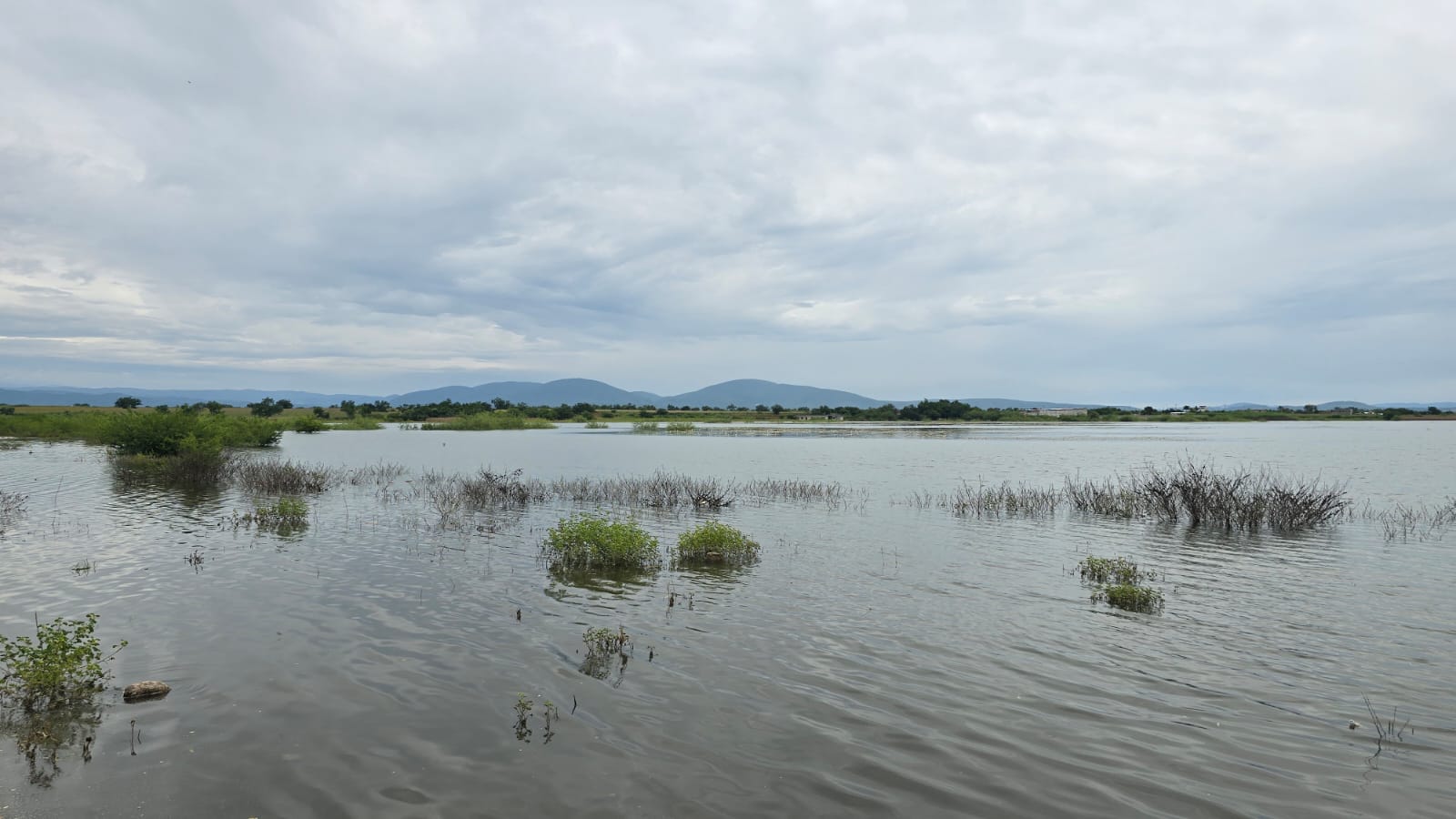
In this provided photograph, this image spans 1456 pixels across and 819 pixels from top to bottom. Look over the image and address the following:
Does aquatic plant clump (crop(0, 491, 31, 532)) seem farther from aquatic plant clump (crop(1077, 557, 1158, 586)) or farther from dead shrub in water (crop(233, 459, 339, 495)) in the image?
aquatic plant clump (crop(1077, 557, 1158, 586))

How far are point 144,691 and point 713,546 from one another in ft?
36.9

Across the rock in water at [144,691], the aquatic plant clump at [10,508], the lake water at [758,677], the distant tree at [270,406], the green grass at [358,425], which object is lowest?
the lake water at [758,677]

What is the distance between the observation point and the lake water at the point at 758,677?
6.76 m

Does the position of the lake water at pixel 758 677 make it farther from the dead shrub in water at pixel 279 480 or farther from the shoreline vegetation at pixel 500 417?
the shoreline vegetation at pixel 500 417

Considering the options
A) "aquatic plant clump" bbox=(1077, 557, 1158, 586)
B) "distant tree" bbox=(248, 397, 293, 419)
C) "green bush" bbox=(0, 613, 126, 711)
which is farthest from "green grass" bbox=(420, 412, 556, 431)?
"green bush" bbox=(0, 613, 126, 711)

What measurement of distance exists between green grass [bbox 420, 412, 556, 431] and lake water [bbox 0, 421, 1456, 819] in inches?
4022

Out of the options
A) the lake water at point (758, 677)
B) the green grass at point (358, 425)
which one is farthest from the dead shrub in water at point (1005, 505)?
the green grass at point (358, 425)

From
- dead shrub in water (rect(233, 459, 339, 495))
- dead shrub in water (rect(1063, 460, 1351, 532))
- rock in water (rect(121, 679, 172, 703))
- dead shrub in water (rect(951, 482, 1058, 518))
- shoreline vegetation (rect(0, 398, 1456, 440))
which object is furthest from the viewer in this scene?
shoreline vegetation (rect(0, 398, 1456, 440))

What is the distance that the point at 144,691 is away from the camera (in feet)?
28.2

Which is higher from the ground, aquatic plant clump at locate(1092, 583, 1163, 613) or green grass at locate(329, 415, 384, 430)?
green grass at locate(329, 415, 384, 430)

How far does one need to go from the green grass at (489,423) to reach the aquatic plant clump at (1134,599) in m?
114

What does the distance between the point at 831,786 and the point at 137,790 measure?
622cm

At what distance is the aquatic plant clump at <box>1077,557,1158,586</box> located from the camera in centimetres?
1543

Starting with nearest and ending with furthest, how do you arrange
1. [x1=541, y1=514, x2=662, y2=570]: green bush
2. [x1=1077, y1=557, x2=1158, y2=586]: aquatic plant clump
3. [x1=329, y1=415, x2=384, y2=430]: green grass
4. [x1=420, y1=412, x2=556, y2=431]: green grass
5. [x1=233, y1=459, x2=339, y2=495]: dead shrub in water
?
[x1=1077, y1=557, x2=1158, y2=586]: aquatic plant clump < [x1=541, y1=514, x2=662, y2=570]: green bush < [x1=233, y1=459, x2=339, y2=495]: dead shrub in water < [x1=329, y1=415, x2=384, y2=430]: green grass < [x1=420, y1=412, x2=556, y2=431]: green grass
